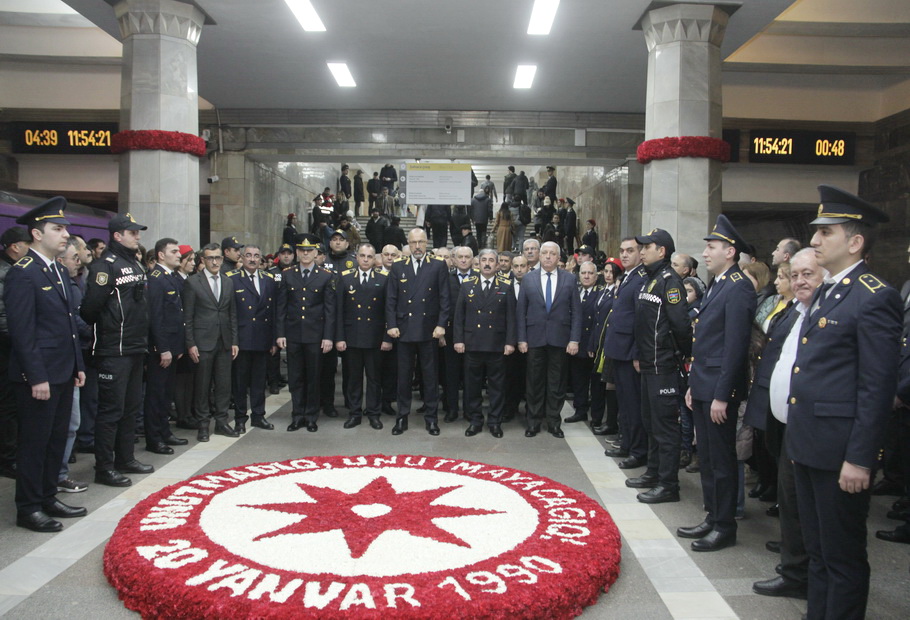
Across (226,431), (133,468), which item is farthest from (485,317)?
(133,468)

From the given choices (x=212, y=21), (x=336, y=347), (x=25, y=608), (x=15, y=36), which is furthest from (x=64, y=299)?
(x=15, y=36)

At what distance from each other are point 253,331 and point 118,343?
1.93 meters

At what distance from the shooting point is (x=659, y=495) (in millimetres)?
5219

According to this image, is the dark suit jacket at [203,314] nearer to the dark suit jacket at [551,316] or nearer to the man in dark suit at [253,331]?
the man in dark suit at [253,331]

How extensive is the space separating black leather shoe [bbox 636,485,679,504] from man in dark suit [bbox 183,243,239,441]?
156 inches

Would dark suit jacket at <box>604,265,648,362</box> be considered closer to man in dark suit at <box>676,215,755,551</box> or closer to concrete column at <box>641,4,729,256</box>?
man in dark suit at <box>676,215,755,551</box>

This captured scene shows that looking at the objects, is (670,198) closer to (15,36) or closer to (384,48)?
(384,48)

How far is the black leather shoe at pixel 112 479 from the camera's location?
5.46 meters

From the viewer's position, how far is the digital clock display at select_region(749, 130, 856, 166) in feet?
47.5

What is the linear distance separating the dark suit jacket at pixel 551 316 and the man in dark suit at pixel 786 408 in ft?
11.4

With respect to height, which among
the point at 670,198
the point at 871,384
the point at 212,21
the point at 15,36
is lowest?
the point at 871,384

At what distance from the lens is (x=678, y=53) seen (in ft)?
30.1

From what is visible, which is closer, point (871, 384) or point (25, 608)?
point (871, 384)

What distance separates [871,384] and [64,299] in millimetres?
4616
